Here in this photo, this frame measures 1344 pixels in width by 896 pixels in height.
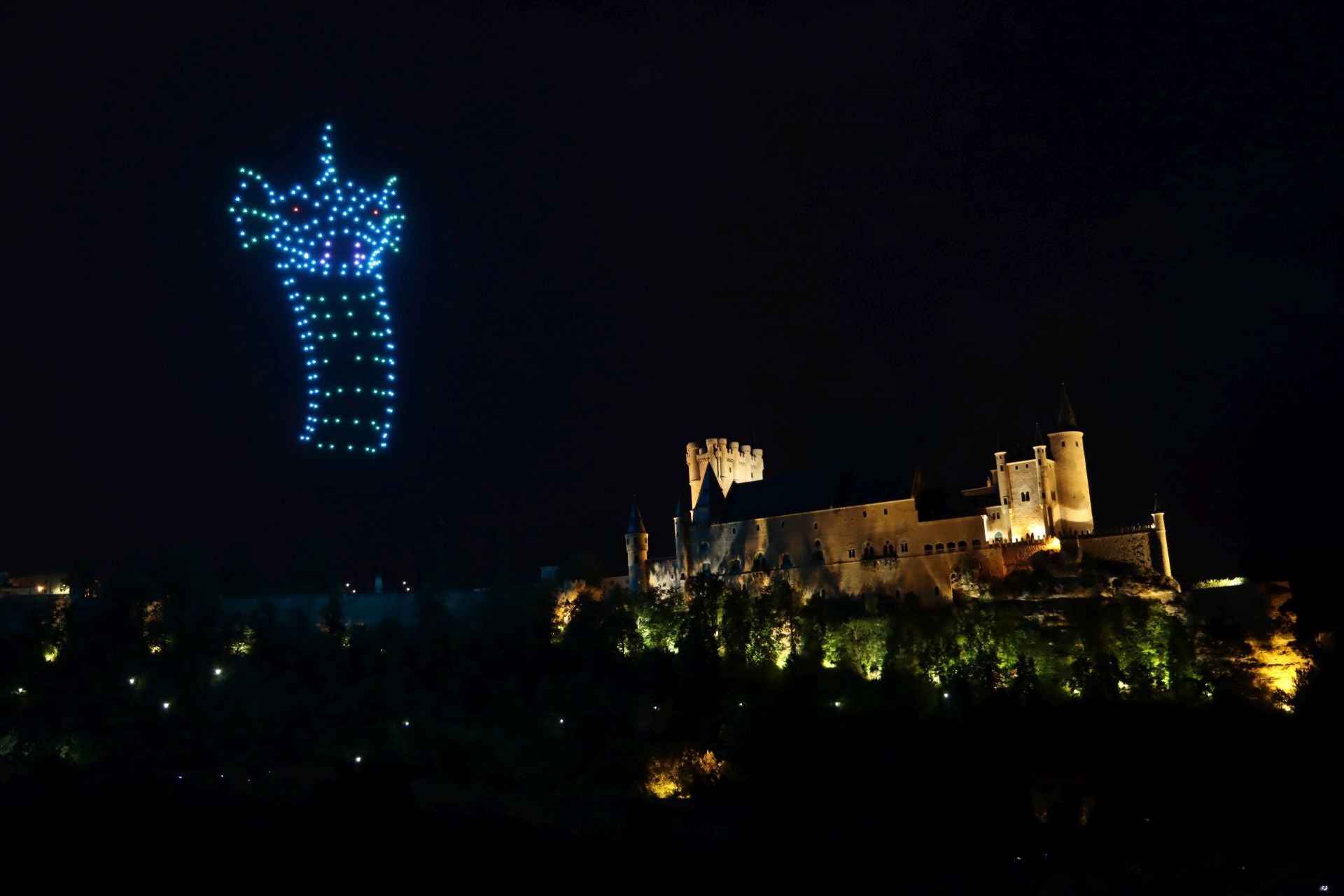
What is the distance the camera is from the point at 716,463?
66312mm

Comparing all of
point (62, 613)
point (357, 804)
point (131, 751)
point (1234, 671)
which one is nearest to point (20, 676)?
point (62, 613)

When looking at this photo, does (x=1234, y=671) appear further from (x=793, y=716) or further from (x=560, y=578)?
(x=560, y=578)

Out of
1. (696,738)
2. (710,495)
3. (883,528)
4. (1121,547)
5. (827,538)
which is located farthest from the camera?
(710,495)

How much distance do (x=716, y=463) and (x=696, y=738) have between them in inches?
883

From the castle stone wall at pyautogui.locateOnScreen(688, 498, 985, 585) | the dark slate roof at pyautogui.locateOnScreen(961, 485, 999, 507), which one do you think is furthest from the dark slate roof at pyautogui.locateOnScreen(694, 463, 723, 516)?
the dark slate roof at pyautogui.locateOnScreen(961, 485, 999, 507)

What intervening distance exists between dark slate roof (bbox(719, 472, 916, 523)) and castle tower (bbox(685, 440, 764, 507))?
1.33 meters

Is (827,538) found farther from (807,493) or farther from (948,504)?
(948,504)

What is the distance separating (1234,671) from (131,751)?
37.9m

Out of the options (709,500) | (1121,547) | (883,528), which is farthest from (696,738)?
(709,500)

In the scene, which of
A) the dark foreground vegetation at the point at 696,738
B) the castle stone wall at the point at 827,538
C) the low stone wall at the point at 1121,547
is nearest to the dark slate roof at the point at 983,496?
the castle stone wall at the point at 827,538

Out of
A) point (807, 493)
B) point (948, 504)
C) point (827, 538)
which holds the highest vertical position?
point (807, 493)

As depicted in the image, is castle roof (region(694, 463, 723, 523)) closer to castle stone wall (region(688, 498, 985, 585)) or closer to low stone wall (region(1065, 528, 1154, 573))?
castle stone wall (region(688, 498, 985, 585))

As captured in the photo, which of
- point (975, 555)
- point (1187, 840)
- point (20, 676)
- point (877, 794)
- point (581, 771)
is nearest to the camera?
point (1187, 840)

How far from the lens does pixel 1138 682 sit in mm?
45250
